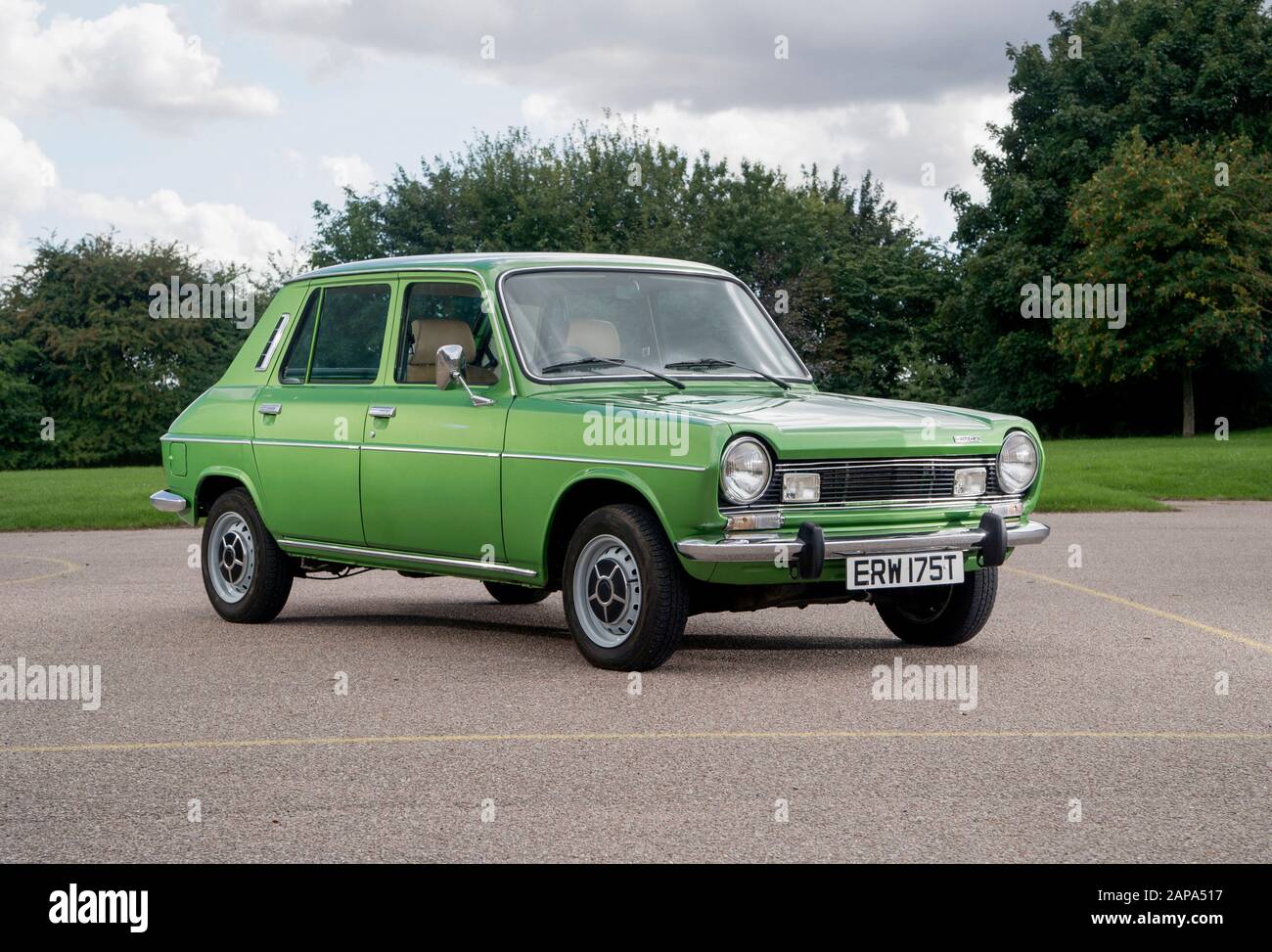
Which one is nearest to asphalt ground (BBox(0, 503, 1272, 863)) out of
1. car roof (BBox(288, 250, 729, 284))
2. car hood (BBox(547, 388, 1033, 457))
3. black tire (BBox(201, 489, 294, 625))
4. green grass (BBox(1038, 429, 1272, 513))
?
black tire (BBox(201, 489, 294, 625))

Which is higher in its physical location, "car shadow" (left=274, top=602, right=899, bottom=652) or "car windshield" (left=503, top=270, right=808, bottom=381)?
"car windshield" (left=503, top=270, right=808, bottom=381)

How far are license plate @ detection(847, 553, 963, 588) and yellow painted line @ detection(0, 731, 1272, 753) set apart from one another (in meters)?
1.32

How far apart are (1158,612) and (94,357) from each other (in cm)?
5638

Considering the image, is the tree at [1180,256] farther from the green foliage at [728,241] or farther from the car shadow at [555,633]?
the car shadow at [555,633]

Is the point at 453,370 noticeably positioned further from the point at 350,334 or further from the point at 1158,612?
the point at 1158,612

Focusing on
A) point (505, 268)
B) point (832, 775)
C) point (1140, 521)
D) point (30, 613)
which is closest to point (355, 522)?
point (505, 268)

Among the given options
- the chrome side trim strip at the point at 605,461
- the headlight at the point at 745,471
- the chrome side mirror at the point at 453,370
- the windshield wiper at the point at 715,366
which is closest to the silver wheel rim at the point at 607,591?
the chrome side trim strip at the point at 605,461

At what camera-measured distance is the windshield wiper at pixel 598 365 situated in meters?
8.80

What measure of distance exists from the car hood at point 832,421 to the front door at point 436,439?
0.57 metres

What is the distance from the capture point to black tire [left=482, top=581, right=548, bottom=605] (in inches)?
444

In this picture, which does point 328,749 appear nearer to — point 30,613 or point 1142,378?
point 30,613

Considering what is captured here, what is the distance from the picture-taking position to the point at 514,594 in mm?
11398

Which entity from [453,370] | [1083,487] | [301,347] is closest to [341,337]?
[301,347]

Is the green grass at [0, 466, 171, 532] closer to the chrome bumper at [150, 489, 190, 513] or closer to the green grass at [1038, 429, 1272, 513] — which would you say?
the chrome bumper at [150, 489, 190, 513]
